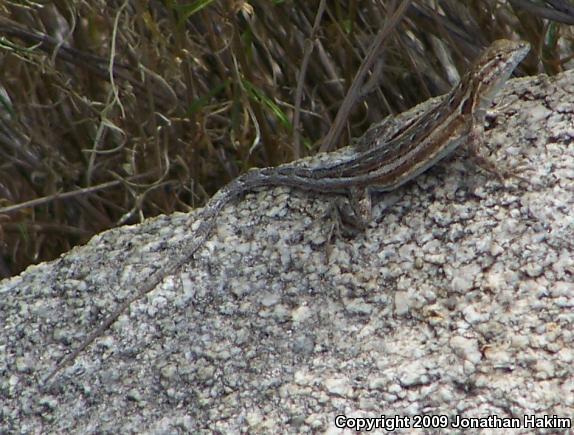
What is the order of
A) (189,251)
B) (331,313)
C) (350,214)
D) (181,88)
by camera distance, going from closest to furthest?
(331,313) < (350,214) < (189,251) < (181,88)

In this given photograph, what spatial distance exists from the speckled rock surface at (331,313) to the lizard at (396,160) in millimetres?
51

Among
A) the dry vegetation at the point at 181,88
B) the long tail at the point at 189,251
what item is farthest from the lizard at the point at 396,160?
the dry vegetation at the point at 181,88

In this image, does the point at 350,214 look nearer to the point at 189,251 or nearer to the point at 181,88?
the point at 189,251

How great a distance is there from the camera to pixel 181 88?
522cm

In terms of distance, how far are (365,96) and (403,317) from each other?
5.46ft

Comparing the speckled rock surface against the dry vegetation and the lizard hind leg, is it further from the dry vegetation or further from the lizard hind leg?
the dry vegetation

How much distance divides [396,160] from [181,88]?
5.41 ft

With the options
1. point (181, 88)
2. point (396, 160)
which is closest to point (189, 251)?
point (396, 160)

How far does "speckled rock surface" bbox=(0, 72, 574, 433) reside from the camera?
10.5 feet

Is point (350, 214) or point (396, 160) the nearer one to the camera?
point (350, 214)

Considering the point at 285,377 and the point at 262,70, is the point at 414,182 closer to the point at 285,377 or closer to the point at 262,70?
the point at 285,377

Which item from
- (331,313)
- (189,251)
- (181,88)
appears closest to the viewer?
(331,313)

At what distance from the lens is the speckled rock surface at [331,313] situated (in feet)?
10.5

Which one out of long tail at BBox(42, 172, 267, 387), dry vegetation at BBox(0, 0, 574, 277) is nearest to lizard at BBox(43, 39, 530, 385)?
long tail at BBox(42, 172, 267, 387)
